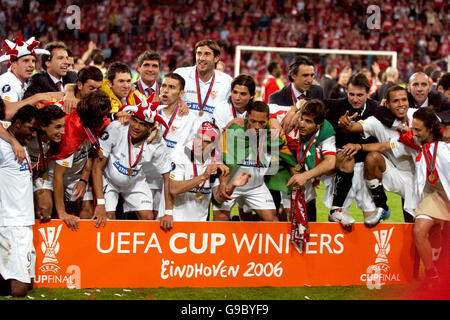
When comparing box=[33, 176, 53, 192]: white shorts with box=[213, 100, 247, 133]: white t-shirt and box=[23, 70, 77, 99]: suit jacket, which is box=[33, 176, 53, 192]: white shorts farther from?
box=[213, 100, 247, 133]: white t-shirt

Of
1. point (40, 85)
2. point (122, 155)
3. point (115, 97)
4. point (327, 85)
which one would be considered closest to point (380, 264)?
point (122, 155)

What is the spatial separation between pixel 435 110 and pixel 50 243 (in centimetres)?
356

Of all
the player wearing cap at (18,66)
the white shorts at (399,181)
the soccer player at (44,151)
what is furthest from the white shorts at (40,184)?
the white shorts at (399,181)

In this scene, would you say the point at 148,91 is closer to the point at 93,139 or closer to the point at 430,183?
the point at 93,139

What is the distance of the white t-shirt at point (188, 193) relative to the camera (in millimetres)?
4898

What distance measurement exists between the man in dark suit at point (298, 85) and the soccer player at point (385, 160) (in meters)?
0.95

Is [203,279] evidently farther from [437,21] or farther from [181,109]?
[437,21]

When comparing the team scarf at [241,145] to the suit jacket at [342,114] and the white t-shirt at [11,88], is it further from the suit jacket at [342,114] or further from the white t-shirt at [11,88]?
the white t-shirt at [11,88]

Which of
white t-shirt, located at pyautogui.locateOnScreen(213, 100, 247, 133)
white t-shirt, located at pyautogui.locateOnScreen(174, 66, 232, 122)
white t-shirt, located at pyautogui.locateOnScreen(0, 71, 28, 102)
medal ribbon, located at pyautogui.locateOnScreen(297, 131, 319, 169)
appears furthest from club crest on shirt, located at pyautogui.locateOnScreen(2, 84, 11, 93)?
medal ribbon, located at pyautogui.locateOnScreen(297, 131, 319, 169)

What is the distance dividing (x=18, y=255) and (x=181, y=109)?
6.17 ft

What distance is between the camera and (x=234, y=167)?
16.0ft

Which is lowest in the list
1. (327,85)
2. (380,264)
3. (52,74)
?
(380,264)

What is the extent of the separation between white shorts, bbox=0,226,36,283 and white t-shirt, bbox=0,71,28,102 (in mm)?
1429

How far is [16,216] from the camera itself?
4145 mm
